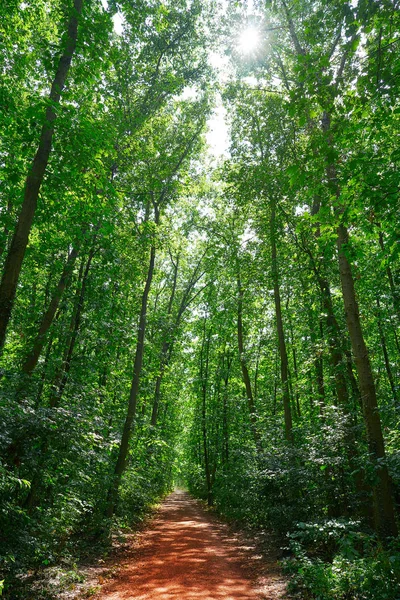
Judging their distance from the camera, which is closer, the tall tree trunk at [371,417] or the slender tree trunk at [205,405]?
the tall tree trunk at [371,417]

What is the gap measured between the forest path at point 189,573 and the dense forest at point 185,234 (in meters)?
1.06

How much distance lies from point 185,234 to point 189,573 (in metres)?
16.5

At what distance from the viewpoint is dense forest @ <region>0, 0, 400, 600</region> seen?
18.2 ft

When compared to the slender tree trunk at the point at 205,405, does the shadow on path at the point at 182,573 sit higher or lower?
lower

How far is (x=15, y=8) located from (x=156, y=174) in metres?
6.62

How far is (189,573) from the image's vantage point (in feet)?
26.1

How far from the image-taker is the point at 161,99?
13.0 metres

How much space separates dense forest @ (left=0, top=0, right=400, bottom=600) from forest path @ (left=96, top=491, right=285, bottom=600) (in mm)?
1058

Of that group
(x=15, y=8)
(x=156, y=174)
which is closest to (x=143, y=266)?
(x=156, y=174)

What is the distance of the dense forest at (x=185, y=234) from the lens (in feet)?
18.2

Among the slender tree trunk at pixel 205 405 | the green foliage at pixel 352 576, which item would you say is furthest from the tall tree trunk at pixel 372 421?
the slender tree trunk at pixel 205 405

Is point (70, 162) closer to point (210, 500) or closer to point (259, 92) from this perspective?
point (259, 92)

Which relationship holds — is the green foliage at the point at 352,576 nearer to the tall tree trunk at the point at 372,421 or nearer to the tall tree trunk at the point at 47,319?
the tall tree trunk at the point at 372,421

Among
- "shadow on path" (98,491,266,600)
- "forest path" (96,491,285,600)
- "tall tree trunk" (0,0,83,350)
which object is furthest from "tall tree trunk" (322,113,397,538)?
"tall tree trunk" (0,0,83,350)
